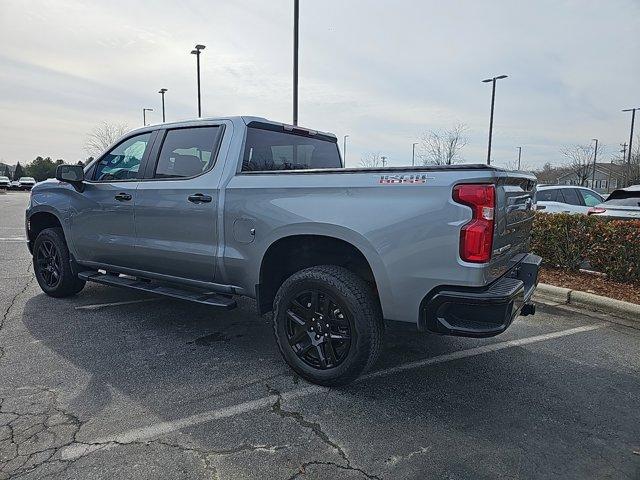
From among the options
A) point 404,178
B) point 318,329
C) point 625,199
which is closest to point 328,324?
point 318,329

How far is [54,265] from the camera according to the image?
5559 mm

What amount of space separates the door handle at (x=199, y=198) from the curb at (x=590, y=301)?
15.0 feet

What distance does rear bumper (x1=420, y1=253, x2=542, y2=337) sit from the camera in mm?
2744

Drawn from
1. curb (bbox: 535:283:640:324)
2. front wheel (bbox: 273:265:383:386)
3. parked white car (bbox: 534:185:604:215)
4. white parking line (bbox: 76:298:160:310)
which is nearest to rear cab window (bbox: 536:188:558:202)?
parked white car (bbox: 534:185:604:215)

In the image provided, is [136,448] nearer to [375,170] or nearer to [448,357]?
[375,170]

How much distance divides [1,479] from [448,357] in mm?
3193

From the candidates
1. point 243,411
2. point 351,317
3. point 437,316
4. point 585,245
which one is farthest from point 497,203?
point 585,245

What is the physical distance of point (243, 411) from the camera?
9.83ft

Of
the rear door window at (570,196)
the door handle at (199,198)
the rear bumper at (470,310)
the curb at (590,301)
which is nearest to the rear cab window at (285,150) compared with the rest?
the door handle at (199,198)

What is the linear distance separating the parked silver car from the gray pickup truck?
4726 millimetres

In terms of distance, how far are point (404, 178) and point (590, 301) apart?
399cm

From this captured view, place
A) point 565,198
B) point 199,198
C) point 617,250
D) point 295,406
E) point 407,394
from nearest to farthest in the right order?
point 295,406, point 407,394, point 199,198, point 617,250, point 565,198

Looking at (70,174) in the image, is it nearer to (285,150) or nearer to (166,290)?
(166,290)

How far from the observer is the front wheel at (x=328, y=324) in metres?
3.10
